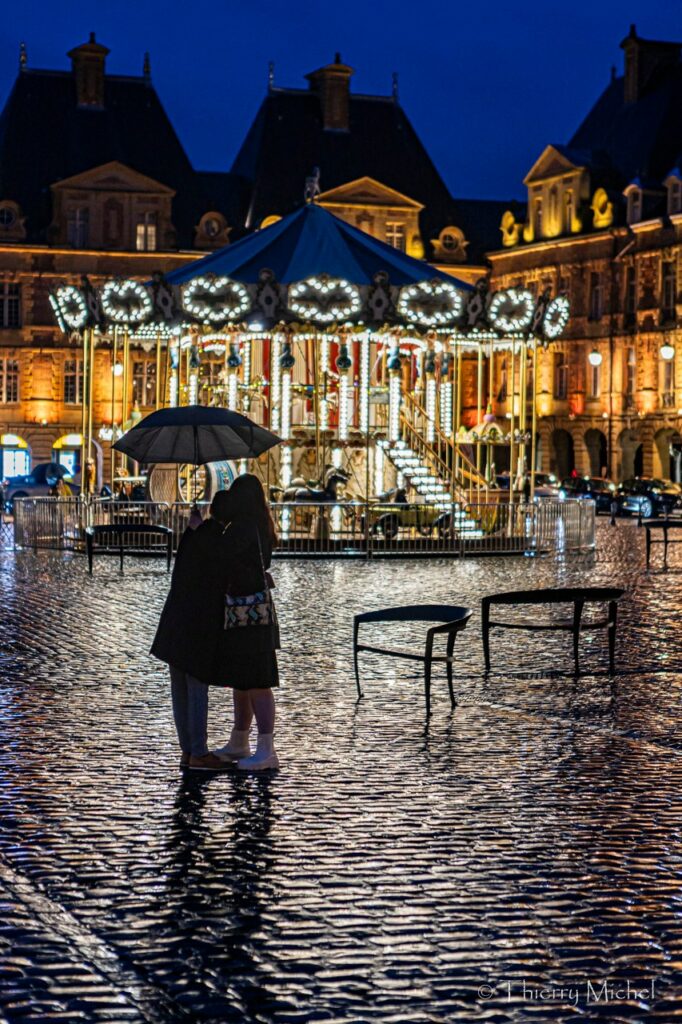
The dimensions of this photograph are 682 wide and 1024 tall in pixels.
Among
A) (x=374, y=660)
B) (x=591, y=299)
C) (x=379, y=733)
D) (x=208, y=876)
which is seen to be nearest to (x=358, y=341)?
(x=374, y=660)

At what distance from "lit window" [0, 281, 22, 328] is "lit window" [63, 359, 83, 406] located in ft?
8.04

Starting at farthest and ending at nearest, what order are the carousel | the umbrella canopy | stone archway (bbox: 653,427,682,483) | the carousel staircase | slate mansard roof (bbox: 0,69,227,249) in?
slate mansard roof (bbox: 0,69,227,249), stone archway (bbox: 653,427,682,483), the carousel staircase, the carousel, the umbrella canopy

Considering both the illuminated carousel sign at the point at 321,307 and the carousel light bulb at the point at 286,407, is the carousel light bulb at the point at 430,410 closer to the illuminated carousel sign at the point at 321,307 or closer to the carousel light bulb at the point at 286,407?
the illuminated carousel sign at the point at 321,307

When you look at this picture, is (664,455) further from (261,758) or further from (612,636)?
(261,758)

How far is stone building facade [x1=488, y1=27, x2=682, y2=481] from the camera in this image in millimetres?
→ 64250

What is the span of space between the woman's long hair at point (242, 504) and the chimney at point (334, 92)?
2448 inches

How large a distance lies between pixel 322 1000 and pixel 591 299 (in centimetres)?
6337

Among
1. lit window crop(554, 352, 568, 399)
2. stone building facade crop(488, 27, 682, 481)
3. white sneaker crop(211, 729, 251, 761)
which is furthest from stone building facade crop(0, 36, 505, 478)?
white sneaker crop(211, 729, 251, 761)

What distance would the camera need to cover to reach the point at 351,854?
787 centimetres

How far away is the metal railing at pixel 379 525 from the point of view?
30.3 meters

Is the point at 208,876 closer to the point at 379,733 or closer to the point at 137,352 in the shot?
the point at 379,733

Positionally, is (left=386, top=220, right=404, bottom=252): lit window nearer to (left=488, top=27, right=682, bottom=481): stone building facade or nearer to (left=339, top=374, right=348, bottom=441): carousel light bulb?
(left=488, top=27, right=682, bottom=481): stone building facade

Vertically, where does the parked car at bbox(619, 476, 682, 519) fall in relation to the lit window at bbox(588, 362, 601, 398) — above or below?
below

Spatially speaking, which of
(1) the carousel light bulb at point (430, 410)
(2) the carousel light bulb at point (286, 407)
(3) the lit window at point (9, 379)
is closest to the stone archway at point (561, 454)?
(3) the lit window at point (9, 379)
